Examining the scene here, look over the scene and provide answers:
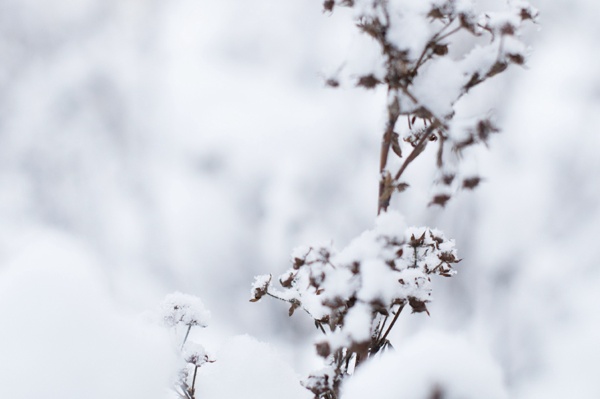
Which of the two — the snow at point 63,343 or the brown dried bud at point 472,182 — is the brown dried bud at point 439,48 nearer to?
the brown dried bud at point 472,182

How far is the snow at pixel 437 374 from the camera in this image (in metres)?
0.69

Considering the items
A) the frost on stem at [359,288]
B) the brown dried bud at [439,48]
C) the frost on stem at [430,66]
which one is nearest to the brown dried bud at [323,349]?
the frost on stem at [359,288]

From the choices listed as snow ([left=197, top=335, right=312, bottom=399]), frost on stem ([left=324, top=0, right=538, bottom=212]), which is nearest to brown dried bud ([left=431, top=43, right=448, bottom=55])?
frost on stem ([left=324, top=0, right=538, bottom=212])

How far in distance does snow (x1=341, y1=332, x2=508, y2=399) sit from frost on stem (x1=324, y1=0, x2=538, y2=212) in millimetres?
275

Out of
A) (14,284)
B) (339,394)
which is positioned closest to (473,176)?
(339,394)

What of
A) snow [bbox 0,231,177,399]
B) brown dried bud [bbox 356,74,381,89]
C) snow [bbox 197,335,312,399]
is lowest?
snow [bbox 0,231,177,399]

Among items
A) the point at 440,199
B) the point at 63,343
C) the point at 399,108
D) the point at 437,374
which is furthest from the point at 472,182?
the point at 63,343

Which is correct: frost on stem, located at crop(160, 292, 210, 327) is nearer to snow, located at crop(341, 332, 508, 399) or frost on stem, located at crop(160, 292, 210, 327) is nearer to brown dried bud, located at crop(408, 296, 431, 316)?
brown dried bud, located at crop(408, 296, 431, 316)

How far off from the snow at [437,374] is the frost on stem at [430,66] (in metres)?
0.27

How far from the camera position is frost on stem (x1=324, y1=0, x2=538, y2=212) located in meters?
0.91

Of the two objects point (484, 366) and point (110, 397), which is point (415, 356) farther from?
point (110, 397)

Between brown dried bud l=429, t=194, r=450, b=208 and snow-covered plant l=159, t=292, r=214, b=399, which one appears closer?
brown dried bud l=429, t=194, r=450, b=208

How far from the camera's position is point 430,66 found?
3.16 feet

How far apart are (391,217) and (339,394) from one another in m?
0.43
